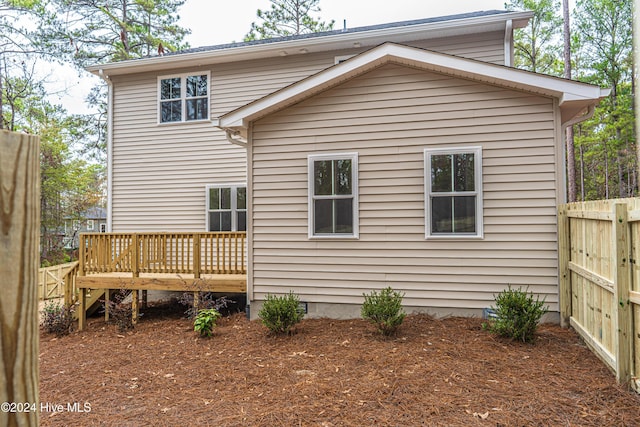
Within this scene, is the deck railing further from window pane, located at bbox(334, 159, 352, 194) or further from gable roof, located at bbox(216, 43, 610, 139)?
gable roof, located at bbox(216, 43, 610, 139)

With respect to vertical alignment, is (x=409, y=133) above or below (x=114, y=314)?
above

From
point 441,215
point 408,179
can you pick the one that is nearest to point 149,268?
point 408,179

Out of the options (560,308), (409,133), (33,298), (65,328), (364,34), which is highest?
(364,34)

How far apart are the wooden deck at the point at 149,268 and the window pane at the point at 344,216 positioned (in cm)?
197

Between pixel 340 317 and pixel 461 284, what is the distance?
2046 millimetres

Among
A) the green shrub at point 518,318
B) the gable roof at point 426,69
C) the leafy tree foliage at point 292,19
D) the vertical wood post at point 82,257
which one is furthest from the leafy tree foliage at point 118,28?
the green shrub at point 518,318

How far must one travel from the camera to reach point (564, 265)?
18.2ft

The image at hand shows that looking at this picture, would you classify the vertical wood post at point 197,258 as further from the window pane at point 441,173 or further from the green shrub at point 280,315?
the window pane at point 441,173

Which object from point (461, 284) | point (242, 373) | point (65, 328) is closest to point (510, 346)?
point (461, 284)

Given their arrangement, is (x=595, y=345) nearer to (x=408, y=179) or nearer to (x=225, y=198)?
(x=408, y=179)

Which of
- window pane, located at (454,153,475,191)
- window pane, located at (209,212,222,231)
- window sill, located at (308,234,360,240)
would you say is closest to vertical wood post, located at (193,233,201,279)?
window sill, located at (308,234,360,240)

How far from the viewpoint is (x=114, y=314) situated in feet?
23.4

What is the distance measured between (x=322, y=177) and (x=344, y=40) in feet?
13.3

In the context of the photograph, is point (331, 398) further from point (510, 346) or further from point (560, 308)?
point (560, 308)
